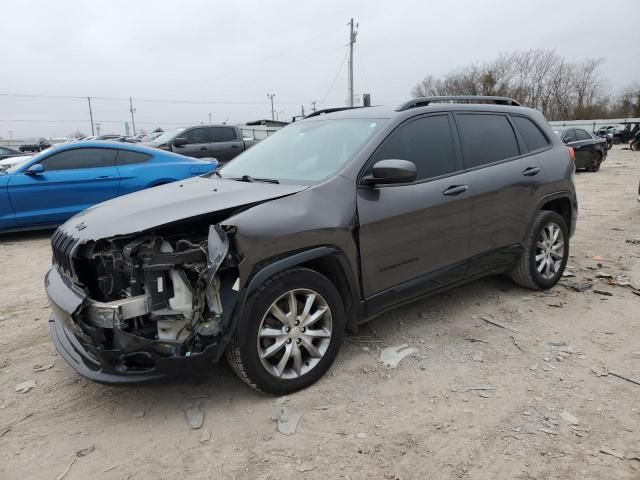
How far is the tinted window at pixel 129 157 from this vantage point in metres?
7.65

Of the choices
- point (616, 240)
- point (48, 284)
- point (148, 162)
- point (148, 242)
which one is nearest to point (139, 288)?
point (148, 242)

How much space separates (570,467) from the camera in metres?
2.32

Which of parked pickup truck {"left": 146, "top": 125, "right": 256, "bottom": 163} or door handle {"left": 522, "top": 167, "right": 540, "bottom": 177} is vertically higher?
parked pickup truck {"left": 146, "top": 125, "right": 256, "bottom": 163}

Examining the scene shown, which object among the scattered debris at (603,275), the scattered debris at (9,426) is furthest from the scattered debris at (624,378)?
the scattered debris at (9,426)

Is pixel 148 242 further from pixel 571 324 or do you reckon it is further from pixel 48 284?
pixel 571 324

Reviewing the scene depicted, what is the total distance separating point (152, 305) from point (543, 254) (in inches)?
145

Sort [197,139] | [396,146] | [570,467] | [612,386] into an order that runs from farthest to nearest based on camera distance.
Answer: [197,139]
[396,146]
[612,386]
[570,467]

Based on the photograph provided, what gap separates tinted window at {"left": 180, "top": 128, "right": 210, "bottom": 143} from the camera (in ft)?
43.3

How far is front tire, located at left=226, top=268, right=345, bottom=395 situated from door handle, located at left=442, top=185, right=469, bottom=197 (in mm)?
1266

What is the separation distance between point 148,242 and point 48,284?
94 cm

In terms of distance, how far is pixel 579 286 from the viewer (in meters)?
4.83

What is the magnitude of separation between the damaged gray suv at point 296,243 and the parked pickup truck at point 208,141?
9422mm

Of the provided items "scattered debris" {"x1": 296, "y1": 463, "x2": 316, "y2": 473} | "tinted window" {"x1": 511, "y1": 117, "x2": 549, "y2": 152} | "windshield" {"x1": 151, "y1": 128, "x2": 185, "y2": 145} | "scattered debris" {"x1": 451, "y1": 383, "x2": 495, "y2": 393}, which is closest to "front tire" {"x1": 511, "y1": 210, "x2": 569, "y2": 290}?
"tinted window" {"x1": 511, "y1": 117, "x2": 549, "y2": 152}

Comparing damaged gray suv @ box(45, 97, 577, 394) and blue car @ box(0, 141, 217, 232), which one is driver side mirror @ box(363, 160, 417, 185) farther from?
blue car @ box(0, 141, 217, 232)
